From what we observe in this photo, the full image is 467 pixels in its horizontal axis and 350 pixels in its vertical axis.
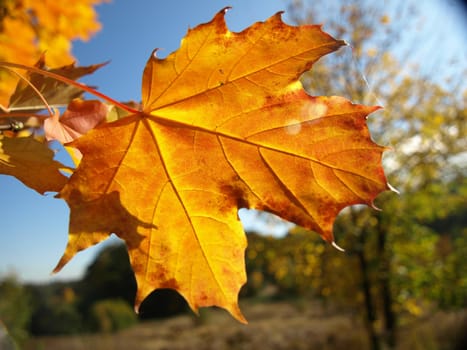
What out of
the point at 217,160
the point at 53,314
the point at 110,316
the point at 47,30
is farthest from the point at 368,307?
the point at 53,314

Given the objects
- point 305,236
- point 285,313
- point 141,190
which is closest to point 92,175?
point 141,190

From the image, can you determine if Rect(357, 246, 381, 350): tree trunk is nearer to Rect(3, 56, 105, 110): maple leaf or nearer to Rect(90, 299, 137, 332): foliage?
Rect(3, 56, 105, 110): maple leaf

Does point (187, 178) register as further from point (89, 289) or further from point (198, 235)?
point (89, 289)

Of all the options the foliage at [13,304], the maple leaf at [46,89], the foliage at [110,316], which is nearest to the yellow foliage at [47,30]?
the maple leaf at [46,89]

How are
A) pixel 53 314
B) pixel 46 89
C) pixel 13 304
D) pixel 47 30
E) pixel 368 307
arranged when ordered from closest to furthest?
1. pixel 46 89
2. pixel 47 30
3. pixel 368 307
4. pixel 13 304
5. pixel 53 314

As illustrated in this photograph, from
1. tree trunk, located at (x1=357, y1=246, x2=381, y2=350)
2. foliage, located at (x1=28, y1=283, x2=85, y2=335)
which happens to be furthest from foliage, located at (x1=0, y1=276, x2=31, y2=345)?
tree trunk, located at (x1=357, y1=246, x2=381, y2=350)

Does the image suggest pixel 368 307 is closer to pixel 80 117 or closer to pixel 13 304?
pixel 80 117

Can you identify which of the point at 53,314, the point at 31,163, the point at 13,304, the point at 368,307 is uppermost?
the point at 31,163
